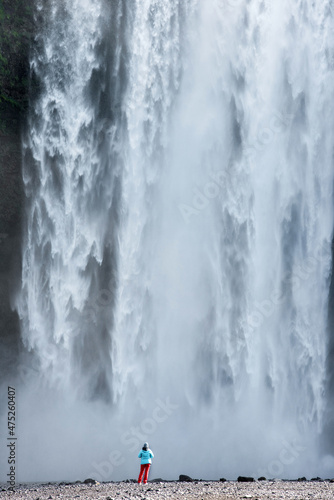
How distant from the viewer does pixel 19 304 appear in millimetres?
25922

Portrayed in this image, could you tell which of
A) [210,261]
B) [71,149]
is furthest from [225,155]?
[71,149]

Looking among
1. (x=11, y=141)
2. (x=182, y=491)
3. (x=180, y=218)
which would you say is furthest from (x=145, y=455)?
(x=11, y=141)

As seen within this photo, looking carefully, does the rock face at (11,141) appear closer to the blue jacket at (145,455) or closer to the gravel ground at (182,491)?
the gravel ground at (182,491)

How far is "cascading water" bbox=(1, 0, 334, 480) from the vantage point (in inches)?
962

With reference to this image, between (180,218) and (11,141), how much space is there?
7479 mm

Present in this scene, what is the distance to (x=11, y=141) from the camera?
26.9 metres

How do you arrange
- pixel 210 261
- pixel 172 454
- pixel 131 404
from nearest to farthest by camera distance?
1. pixel 172 454
2. pixel 131 404
3. pixel 210 261

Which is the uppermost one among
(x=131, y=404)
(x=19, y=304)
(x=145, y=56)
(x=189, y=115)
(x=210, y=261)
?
(x=145, y=56)

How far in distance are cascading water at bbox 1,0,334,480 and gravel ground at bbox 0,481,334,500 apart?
Result: 5278 mm

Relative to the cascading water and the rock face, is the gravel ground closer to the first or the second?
the cascading water

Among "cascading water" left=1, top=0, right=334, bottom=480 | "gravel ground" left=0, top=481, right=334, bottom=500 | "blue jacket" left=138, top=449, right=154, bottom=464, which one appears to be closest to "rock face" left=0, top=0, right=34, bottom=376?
"cascading water" left=1, top=0, right=334, bottom=480

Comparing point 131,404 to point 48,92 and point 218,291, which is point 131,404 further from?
point 48,92

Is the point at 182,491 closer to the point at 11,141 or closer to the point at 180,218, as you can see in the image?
the point at 180,218

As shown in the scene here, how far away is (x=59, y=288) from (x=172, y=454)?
289 inches
